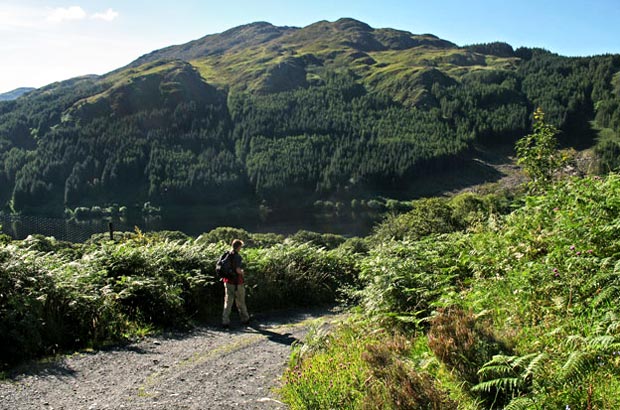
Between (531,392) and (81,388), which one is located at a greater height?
(531,392)

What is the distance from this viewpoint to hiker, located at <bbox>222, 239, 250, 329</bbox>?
36.9 feet

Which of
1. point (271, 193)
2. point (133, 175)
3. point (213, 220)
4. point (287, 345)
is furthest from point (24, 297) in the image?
point (133, 175)

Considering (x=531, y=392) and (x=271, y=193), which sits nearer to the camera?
(x=531, y=392)

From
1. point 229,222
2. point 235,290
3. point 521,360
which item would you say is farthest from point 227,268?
point 229,222

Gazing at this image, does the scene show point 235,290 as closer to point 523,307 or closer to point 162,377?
point 162,377

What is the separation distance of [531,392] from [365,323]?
3793 millimetres

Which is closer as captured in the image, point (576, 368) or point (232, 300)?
point (576, 368)

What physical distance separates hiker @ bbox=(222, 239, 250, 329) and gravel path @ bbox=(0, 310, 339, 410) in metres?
1.07

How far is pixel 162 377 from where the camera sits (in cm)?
748

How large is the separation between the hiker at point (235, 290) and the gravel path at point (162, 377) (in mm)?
1066

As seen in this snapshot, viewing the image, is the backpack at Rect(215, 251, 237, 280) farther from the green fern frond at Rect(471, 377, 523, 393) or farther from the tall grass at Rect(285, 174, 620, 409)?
the green fern frond at Rect(471, 377, 523, 393)

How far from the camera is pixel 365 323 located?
7.85 metres

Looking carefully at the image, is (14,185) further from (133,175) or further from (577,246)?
(577,246)

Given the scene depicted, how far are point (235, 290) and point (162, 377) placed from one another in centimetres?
404
